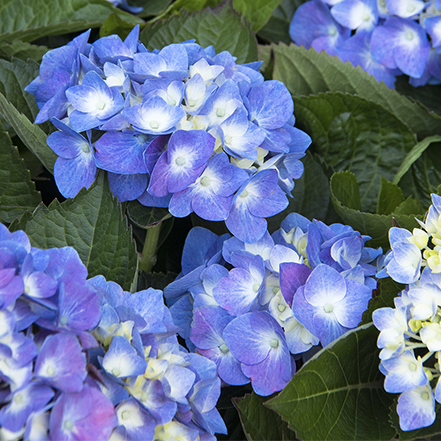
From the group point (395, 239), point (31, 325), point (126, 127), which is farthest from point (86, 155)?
point (395, 239)

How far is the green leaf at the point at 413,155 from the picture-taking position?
0.76 metres

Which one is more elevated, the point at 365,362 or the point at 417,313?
the point at 417,313

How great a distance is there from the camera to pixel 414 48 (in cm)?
79

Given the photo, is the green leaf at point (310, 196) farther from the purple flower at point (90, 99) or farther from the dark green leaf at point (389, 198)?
the purple flower at point (90, 99)

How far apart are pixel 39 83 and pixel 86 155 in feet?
0.39

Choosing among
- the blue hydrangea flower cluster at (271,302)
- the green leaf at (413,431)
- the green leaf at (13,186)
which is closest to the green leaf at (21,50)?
the green leaf at (13,186)

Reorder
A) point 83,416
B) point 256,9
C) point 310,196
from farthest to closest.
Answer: point 256,9, point 310,196, point 83,416

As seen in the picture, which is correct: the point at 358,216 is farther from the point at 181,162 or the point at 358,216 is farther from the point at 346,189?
the point at 181,162

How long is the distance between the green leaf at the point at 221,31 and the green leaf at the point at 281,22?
8.1 inches

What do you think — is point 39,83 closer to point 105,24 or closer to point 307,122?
point 105,24

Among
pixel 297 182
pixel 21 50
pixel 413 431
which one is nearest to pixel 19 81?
pixel 21 50

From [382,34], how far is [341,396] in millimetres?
530

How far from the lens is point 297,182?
73 centimetres

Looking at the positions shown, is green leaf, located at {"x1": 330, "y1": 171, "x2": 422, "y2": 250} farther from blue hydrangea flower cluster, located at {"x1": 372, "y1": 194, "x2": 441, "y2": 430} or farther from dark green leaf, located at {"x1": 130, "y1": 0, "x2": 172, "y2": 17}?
dark green leaf, located at {"x1": 130, "y1": 0, "x2": 172, "y2": 17}
